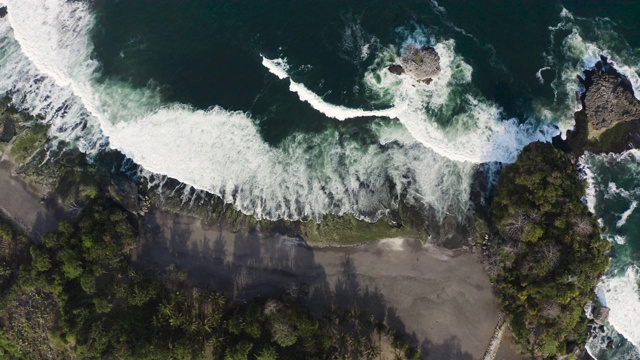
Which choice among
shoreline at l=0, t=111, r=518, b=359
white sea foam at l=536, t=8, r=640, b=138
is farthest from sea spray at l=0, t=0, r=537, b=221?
white sea foam at l=536, t=8, r=640, b=138

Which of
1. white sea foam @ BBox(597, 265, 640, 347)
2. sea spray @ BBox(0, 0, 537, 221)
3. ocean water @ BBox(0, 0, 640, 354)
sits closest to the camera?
white sea foam @ BBox(597, 265, 640, 347)

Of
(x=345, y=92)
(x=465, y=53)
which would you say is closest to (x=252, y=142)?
(x=345, y=92)

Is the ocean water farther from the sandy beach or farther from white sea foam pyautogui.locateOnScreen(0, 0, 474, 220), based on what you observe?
the sandy beach

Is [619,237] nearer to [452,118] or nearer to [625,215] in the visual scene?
[625,215]

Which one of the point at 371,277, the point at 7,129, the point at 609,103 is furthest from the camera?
the point at 7,129

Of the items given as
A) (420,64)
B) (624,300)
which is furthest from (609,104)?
(624,300)

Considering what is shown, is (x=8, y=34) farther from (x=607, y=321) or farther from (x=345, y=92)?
(x=607, y=321)

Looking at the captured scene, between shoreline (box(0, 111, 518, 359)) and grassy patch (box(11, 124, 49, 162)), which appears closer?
shoreline (box(0, 111, 518, 359))
